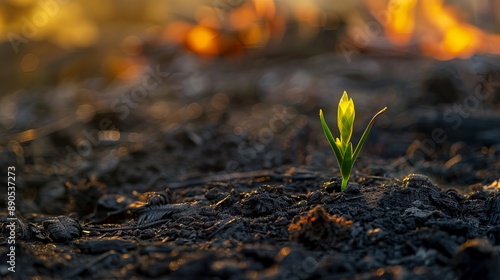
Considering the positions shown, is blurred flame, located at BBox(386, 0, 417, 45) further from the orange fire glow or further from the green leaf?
the green leaf

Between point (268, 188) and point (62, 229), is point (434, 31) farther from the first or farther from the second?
point (62, 229)

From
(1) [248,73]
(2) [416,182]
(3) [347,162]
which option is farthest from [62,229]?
(1) [248,73]

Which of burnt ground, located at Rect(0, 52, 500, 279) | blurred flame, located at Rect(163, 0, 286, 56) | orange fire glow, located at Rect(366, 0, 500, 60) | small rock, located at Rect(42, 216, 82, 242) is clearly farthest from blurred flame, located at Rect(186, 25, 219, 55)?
small rock, located at Rect(42, 216, 82, 242)

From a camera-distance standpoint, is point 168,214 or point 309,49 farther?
point 309,49

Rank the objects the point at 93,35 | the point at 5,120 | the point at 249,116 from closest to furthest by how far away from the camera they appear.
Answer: the point at 249,116 < the point at 5,120 < the point at 93,35

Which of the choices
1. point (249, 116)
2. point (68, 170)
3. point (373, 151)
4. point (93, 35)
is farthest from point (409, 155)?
point (93, 35)

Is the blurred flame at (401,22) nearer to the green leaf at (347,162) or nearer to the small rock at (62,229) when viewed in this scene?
the green leaf at (347,162)

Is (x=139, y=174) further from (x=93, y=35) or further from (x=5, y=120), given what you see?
(x=93, y=35)
